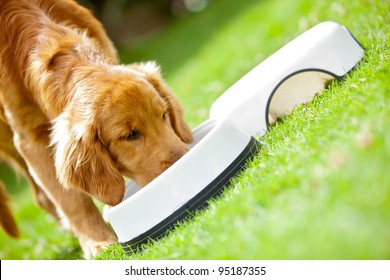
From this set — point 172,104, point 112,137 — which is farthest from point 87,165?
point 172,104

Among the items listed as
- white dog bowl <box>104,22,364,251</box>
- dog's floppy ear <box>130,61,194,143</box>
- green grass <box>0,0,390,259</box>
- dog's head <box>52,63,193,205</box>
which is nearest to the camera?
green grass <box>0,0,390,259</box>

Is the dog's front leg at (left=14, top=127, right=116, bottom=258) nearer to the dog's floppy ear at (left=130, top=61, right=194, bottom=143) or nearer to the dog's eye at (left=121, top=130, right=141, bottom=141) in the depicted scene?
the dog's eye at (left=121, top=130, right=141, bottom=141)

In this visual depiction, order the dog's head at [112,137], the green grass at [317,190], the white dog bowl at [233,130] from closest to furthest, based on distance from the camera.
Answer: the green grass at [317,190] < the white dog bowl at [233,130] < the dog's head at [112,137]

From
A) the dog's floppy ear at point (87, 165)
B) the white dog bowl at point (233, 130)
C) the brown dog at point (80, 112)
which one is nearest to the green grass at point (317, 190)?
the white dog bowl at point (233, 130)

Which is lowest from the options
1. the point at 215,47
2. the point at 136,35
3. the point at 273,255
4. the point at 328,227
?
the point at 136,35

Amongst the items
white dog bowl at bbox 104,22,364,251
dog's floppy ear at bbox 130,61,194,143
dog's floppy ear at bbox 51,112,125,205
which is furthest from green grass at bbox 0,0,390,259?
dog's floppy ear at bbox 130,61,194,143

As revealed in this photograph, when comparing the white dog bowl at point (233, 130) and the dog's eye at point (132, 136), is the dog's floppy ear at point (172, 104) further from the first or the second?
the dog's eye at point (132, 136)

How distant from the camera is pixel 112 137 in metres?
3.77

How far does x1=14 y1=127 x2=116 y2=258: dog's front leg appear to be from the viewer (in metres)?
4.21

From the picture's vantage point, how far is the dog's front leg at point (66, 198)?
13.8ft

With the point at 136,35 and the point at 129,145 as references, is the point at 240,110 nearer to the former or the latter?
the point at 129,145

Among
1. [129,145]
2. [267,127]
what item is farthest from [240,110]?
[129,145]

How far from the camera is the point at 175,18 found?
16969mm

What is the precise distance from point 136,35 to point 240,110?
528 inches
